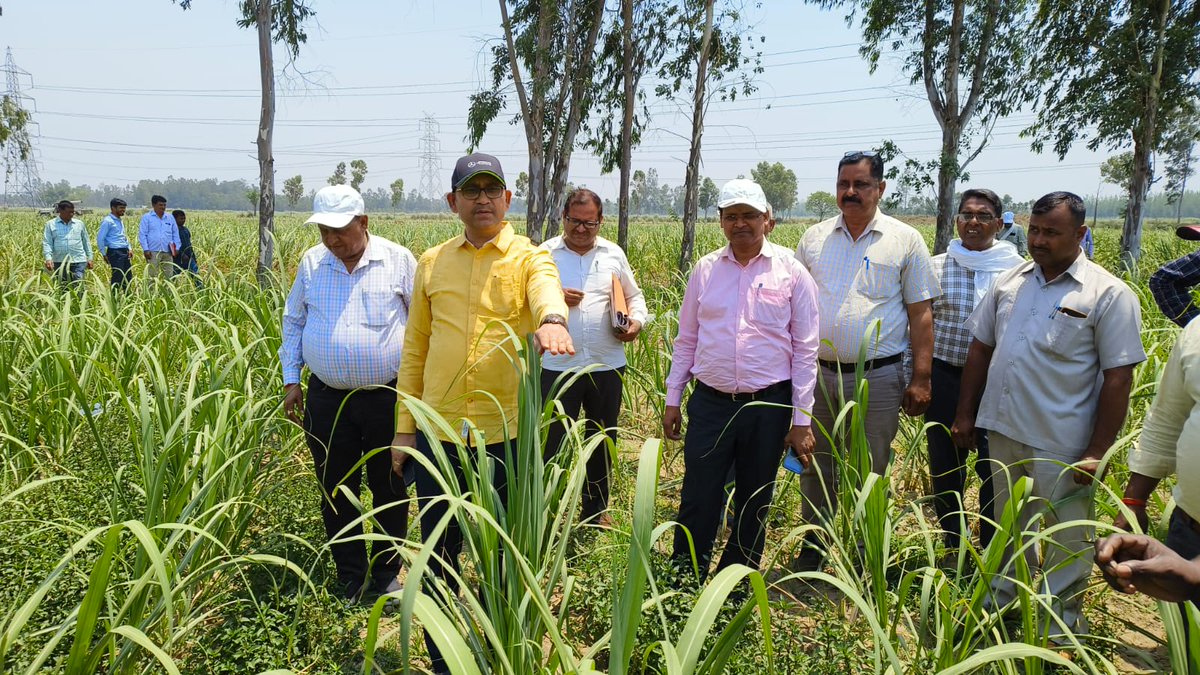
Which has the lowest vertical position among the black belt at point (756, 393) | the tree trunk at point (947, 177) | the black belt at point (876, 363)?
the black belt at point (756, 393)

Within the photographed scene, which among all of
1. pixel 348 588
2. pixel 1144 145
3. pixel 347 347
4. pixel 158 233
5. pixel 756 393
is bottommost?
pixel 348 588

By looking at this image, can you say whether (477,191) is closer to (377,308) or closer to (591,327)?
(377,308)

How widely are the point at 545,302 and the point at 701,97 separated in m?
8.58

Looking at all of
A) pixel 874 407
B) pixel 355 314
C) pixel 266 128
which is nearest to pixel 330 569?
pixel 355 314

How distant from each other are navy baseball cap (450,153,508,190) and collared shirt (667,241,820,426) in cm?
91

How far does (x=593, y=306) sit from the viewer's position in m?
3.23

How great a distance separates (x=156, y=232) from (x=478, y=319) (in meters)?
9.09

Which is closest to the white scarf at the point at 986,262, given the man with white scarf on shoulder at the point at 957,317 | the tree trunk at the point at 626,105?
the man with white scarf on shoulder at the point at 957,317

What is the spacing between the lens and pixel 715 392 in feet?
8.16

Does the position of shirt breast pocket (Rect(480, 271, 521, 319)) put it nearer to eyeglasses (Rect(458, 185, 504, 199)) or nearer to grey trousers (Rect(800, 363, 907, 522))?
eyeglasses (Rect(458, 185, 504, 199))

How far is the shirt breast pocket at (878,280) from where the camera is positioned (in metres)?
2.69

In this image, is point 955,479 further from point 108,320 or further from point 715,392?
point 108,320

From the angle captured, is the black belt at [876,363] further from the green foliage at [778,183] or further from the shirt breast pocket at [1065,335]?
→ the green foliage at [778,183]

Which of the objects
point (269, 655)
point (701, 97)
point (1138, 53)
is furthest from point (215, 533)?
point (1138, 53)
